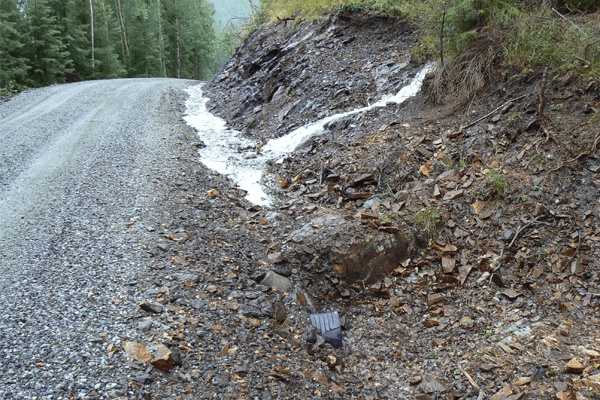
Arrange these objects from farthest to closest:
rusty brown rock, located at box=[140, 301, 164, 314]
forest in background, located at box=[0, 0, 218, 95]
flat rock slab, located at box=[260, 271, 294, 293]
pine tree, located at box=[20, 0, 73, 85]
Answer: pine tree, located at box=[20, 0, 73, 85], forest in background, located at box=[0, 0, 218, 95], flat rock slab, located at box=[260, 271, 294, 293], rusty brown rock, located at box=[140, 301, 164, 314]

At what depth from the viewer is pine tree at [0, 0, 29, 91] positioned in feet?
42.2

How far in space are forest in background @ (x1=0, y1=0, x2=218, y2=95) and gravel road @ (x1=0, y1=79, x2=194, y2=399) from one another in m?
8.19

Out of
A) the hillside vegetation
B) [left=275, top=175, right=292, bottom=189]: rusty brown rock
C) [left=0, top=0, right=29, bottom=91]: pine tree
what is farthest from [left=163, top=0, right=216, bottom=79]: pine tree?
the hillside vegetation

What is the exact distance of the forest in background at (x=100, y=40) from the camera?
551 inches

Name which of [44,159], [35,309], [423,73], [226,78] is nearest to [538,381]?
[35,309]

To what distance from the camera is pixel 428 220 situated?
4117 mm

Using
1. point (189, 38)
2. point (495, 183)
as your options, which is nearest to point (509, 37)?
point (495, 183)

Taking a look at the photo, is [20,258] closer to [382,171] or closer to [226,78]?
[382,171]

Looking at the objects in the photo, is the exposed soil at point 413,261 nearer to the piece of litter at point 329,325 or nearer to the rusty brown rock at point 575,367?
the rusty brown rock at point 575,367

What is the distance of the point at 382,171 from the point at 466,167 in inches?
45.3

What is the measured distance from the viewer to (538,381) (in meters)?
2.48

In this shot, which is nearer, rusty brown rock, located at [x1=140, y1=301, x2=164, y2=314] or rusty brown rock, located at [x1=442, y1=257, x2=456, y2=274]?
rusty brown rock, located at [x1=140, y1=301, x2=164, y2=314]

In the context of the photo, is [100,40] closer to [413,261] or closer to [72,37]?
[72,37]

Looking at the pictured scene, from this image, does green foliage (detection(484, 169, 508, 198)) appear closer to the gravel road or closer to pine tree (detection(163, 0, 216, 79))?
the gravel road
